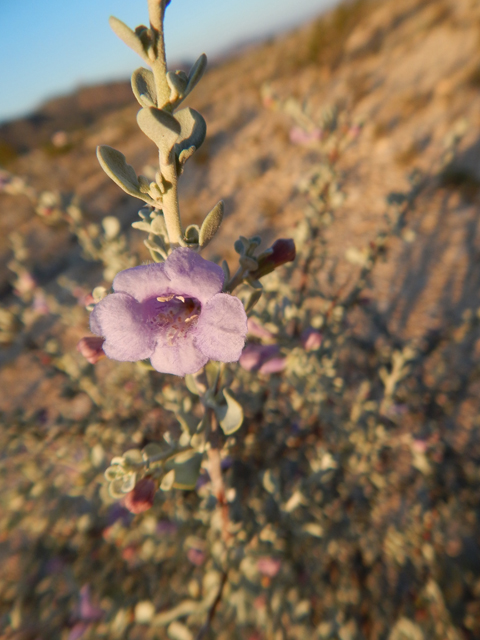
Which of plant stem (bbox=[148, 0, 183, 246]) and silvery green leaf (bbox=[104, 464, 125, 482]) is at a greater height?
plant stem (bbox=[148, 0, 183, 246])

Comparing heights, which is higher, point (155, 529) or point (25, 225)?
point (25, 225)

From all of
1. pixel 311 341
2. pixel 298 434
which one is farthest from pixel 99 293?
pixel 298 434

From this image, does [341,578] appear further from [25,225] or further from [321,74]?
[321,74]

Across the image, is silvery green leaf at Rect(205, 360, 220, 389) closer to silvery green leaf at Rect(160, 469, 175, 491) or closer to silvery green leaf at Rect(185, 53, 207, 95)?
silvery green leaf at Rect(160, 469, 175, 491)

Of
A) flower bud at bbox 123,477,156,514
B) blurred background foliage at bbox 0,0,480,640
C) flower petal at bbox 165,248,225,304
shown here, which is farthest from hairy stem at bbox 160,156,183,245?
flower bud at bbox 123,477,156,514

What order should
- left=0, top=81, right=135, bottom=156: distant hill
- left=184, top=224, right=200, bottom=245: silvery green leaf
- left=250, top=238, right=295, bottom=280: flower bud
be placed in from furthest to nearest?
left=0, top=81, right=135, bottom=156: distant hill → left=250, top=238, right=295, bottom=280: flower bud → left=184, top=224, right=200, bottom=245: silvery green leaf

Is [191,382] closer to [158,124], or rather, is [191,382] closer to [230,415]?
[230,415]

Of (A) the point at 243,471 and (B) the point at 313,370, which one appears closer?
(B) the point at 313,370

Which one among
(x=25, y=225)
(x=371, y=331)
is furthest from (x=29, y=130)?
(x=371, y=331)
